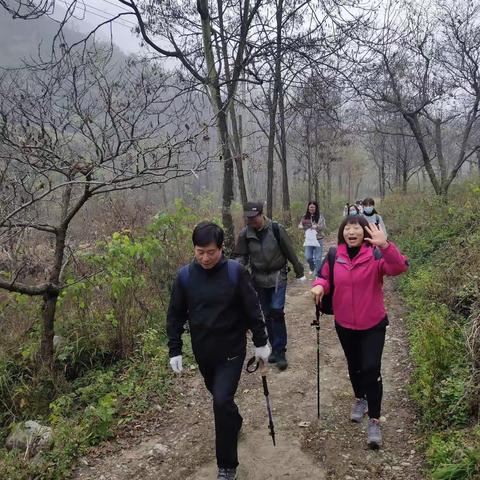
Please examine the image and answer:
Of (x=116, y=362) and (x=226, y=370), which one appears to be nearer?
(x=226, y=370)

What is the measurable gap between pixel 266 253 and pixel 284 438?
6.38 feet

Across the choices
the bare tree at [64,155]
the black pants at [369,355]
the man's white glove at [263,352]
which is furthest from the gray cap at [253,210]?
the man's white glove at [263,352]

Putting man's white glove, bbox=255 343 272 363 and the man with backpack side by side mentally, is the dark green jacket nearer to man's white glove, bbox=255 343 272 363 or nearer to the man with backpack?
the man with backpack

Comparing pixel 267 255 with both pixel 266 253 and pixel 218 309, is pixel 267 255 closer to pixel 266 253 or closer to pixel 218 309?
pixel 266 253

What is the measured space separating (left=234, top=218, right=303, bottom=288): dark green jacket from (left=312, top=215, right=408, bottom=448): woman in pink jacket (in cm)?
133

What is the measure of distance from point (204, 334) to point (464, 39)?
14.1 metres

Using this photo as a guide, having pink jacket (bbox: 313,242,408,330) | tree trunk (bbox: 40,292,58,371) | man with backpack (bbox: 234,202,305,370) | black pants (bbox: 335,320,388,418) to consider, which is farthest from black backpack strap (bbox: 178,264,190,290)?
tree trunk (bbox: 40,292,58,371)

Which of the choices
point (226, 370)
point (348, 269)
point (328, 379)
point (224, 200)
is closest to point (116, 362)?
point (328, 379)

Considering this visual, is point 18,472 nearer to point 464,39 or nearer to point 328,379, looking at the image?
point 328,379

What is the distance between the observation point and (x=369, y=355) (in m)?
3.51

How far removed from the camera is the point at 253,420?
432 cm

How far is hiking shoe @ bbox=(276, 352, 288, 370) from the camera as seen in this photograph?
5.36 metres

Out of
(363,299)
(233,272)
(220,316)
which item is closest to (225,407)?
(220,316)

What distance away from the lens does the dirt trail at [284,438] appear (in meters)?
3.51
